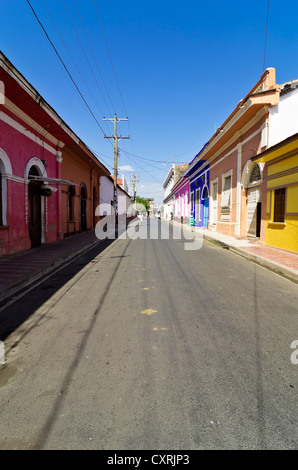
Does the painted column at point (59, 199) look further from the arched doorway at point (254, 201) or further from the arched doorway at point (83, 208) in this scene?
the arched doorway at point (254, 201)

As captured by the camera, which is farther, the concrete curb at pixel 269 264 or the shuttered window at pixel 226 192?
the shuttered window at pixel 226 192

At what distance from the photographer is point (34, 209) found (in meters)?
10.5

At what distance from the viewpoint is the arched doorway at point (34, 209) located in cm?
1004

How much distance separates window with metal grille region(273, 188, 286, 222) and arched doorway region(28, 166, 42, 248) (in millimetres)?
9623

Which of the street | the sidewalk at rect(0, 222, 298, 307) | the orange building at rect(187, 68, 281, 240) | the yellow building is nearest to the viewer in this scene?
the street

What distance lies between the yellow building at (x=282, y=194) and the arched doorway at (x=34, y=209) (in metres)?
9.04

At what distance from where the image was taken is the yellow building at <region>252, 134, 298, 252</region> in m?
8.56

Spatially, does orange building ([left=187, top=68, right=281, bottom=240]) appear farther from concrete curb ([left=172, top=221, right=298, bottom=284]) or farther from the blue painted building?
the blue painted building

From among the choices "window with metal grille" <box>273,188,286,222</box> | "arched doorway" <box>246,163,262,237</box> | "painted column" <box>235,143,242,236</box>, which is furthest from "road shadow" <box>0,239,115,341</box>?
"painted column" <box>235,143,242,236</box>

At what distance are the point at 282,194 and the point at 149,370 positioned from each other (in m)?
9.17

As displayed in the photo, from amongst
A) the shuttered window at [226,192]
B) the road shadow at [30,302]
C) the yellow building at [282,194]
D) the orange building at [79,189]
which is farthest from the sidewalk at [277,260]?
the orange building at [79,189]

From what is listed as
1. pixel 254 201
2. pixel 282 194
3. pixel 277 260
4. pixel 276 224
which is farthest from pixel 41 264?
pixel 254 201

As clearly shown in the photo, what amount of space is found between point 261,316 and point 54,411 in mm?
2984
